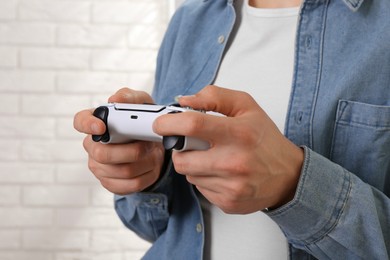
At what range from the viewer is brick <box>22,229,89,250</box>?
1.72 meters

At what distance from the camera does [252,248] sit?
0.71 m

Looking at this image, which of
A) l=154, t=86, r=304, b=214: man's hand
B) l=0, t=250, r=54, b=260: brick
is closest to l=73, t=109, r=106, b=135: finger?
l=154, t=86, r=304, b=214: man's hand

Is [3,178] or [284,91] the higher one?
[284,91]

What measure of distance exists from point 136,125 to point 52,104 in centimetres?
121

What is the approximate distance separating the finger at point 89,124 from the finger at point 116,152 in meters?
0.04

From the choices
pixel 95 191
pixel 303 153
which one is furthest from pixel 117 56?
pixel 303 153

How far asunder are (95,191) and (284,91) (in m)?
1.13

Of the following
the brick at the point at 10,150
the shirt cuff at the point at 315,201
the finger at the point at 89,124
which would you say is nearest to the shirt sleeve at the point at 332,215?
the shirt cuff at the point at 315,201

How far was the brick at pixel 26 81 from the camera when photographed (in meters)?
1.69

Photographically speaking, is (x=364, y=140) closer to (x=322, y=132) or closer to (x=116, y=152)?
(x=322, y=132)

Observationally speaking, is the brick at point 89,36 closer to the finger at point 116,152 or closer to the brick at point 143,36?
the brick at point 143,36

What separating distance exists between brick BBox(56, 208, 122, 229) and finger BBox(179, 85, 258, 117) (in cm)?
127

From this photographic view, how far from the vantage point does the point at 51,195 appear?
1.71 metres

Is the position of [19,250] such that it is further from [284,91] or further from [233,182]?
[233,182]
